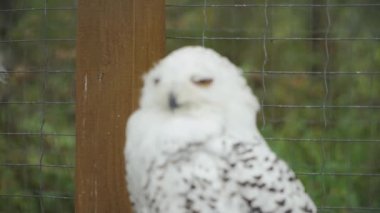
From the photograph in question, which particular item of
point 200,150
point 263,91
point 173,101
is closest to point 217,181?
point 200,150

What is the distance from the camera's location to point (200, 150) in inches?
72.2

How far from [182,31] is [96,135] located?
164 centimetres

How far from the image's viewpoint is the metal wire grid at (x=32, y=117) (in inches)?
130

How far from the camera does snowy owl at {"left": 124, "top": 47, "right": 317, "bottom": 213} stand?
180 centimetres

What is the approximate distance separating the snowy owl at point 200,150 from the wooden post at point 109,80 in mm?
118

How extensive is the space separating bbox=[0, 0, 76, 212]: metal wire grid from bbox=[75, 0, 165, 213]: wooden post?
113cm

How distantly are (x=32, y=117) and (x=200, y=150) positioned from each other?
1776mm

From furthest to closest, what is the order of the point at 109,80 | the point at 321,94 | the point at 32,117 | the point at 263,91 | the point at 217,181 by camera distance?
1. the point at 321,94
2. the point at 32,117
3. the point at 263,91
4. the point at 109,80
5. the point at 217,181

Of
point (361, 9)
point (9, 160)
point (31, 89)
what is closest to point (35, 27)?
point (31, 89)

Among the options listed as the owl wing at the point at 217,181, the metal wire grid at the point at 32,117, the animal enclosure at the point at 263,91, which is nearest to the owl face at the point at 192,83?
the owl wing at the point at 217,181

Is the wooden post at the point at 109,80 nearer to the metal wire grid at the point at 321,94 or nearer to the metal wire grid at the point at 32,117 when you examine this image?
the metal wire grid at the point at 321,94

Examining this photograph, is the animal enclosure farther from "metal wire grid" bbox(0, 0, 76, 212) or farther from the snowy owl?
the snowy owl

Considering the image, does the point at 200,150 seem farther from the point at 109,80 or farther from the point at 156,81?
the point at 109,80

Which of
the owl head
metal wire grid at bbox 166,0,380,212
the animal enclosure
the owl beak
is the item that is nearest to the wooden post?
the owl head
